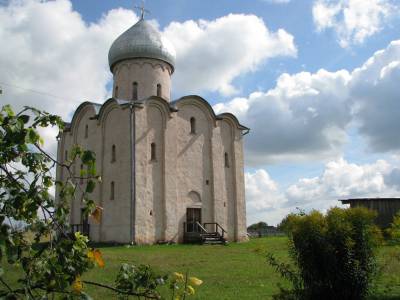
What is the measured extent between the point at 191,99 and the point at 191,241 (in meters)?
7.43

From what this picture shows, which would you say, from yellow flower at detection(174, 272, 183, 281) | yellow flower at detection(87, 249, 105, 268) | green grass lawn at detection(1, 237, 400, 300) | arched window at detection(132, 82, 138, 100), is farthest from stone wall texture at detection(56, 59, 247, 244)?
yellow flower at detection(87, 249, 105, 268)

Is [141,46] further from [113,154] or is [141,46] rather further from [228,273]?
[228,273]

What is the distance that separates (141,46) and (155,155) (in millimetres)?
6473

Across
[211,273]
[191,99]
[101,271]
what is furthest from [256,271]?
[191,99]

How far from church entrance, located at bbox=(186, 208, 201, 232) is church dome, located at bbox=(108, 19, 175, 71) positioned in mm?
8357

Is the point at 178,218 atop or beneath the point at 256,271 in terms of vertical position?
atop

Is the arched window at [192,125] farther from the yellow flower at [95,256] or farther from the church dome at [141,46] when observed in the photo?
the yellow flower at [95,256]

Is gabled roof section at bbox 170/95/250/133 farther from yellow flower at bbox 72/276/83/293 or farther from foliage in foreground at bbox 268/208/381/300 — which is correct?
yellow flower at bbox 72/276/83/293

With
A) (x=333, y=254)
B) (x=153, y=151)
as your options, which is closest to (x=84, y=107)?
(x=153, y=151)

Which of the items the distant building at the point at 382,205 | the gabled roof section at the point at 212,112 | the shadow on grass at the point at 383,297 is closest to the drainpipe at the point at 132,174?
the gabled roof section at the point at 212,112

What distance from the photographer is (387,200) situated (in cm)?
2003

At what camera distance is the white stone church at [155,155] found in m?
19.9

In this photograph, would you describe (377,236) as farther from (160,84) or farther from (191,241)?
(160,84)

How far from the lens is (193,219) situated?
21.4 m
